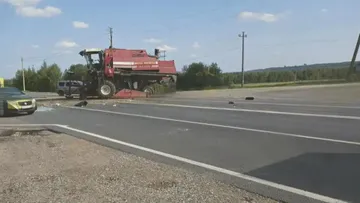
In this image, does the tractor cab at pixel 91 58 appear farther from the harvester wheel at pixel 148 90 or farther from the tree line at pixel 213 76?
the tree line at pixel 213 76

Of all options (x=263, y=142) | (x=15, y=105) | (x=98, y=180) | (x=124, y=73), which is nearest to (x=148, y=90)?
Answer: (x=124, y=73)

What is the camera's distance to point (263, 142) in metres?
9.92

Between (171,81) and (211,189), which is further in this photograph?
(171,81)

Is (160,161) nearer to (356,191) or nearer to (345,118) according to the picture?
(356,191)

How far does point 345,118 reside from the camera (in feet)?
46.6

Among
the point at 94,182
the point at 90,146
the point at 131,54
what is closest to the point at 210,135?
the point at 90,146

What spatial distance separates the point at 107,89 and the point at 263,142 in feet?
68.5

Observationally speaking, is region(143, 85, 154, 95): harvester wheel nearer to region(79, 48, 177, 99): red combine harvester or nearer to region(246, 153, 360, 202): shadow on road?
region(79, 48, 177, 99): red combine harvester

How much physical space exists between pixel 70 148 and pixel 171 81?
76.8 feet

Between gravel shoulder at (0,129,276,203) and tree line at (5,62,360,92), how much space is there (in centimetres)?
4984

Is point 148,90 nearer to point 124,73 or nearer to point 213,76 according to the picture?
point 124,73

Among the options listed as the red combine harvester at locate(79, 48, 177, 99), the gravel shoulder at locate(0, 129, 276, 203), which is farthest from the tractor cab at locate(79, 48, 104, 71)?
the gravel shoulder at locate(0, 129, 276, 203)

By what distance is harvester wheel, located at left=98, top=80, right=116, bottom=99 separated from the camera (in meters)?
29.4

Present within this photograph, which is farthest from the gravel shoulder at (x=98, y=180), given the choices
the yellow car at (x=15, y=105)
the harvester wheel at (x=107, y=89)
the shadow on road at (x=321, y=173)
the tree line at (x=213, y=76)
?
the tree line at (x=213, y=76)
